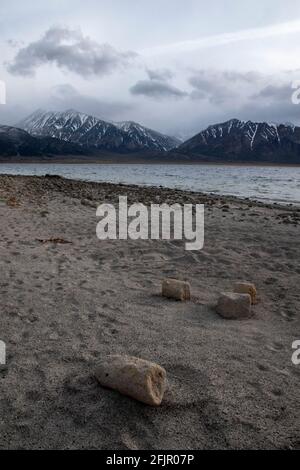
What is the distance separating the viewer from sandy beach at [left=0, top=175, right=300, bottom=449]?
3439 mm

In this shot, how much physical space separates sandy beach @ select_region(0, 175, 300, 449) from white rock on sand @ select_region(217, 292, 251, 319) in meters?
0.11

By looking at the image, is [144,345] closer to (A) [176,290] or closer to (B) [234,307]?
(B) [234,307]

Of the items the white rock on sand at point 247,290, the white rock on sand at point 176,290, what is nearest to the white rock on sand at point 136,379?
the white rock on sand at point 176,290

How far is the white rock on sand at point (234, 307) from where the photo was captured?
5.97m

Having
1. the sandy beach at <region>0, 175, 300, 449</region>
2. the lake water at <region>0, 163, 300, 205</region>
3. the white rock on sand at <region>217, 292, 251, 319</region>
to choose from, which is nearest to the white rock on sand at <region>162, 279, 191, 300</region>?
the sandy beach at <region>0, 175, 300, 449</region>

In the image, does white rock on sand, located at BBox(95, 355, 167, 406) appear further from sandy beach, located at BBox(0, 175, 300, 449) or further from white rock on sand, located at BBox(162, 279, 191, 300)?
white rock on sand, located at BBox(162, 279, 191, 300)

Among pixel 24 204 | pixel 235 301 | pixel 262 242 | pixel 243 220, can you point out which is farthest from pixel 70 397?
pixel 24 204

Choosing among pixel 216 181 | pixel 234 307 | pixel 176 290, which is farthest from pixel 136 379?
pixel 216 181

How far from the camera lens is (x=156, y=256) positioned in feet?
31.3

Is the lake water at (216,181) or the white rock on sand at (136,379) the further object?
the lake water at (216,181)

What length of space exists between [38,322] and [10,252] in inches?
152

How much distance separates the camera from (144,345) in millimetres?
4922

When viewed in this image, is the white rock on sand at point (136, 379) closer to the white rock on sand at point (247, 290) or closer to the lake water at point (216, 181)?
the white rock on sand at point (247, 290)

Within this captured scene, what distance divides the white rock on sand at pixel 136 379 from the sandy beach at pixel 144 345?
8 cm
